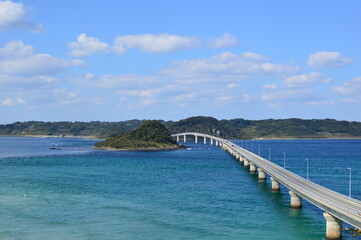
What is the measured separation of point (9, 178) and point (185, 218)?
6783 cm

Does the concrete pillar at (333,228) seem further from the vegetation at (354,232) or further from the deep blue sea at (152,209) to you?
the vegetation at (354,232)

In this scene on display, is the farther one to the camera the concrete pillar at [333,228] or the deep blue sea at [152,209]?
the deep blue sea at [152,209]

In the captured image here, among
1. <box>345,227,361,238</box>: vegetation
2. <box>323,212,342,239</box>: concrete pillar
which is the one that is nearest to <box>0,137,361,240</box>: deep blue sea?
<box>323,212,342,239</box>: concrete pillar

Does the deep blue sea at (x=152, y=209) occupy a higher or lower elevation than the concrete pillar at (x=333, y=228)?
lower

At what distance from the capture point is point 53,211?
65.7m

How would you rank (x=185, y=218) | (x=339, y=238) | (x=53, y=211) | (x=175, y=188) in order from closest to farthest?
1. (x=339, y=238)
2. (x=185, y=218)
3. (x=53, y=211)
4. (x=175, y=188)

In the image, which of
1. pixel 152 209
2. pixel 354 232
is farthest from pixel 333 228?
pixel 152 209

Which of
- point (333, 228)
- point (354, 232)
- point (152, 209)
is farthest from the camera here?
point (152, 209)

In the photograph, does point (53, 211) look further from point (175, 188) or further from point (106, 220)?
point (175, 188)

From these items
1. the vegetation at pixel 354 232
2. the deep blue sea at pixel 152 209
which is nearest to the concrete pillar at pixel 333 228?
the deep blue sea at pixel 152 209

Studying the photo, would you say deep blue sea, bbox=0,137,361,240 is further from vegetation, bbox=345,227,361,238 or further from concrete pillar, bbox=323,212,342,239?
vegetation, bbox=345,227,361,238

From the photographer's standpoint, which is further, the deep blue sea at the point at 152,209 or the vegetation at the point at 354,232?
the deep blue sea at the point at 152,209

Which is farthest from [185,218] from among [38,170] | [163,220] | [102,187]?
[38,170]

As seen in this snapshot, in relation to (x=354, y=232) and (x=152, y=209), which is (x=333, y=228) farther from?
(x=152, y=209)
